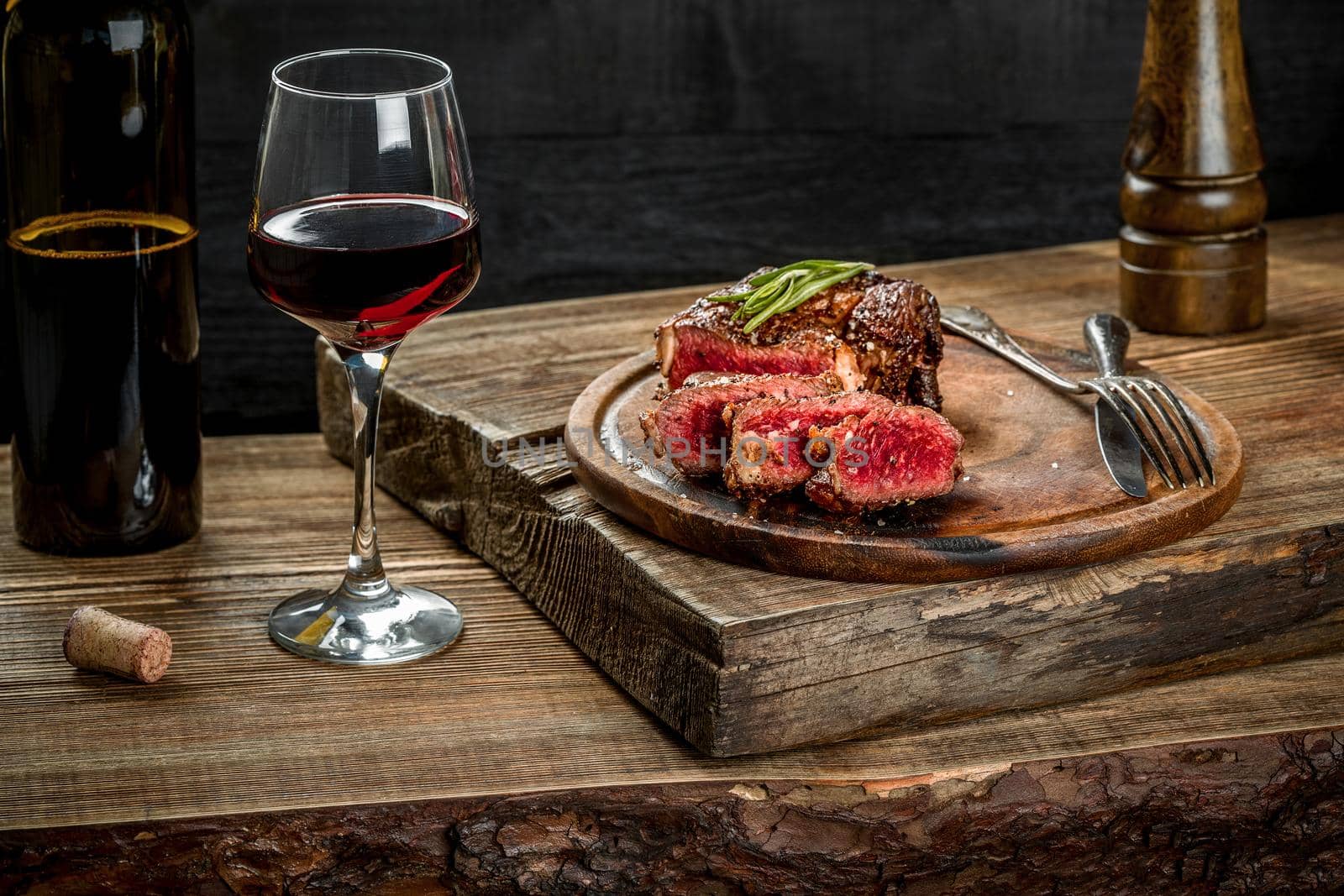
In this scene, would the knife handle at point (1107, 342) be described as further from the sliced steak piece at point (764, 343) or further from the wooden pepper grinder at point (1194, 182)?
the sliced steak piece at point (764, 343)

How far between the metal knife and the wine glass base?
766mm

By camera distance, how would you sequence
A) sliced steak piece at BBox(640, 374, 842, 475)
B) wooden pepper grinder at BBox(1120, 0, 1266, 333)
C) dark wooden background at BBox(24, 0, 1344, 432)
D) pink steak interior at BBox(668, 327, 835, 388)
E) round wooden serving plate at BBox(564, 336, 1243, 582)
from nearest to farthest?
round wooden serving plate at BBox(564, 336, 1243, 582) < sliced steak piece at BBox(640, 374, 842, 475) < pink steak interior at BBox(668, 327, 835, 388) < wooden pepper grinder at BBox(1120, 0, 1266, 333) < dark wooden background at BBox(24, 0, 1344, 432)

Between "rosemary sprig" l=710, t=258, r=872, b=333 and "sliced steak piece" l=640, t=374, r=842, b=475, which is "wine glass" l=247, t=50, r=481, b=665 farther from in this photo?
"rosemary sprig" l=710, t=258, r=872, b=333

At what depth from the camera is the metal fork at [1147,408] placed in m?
1.73

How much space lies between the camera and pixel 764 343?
186 centimetres

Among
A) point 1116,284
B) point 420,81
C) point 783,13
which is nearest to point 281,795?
point 420,81

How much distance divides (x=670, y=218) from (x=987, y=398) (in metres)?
1.42

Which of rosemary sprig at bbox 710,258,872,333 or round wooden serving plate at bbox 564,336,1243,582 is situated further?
rosemary sprig at bbox 710,258,872,333

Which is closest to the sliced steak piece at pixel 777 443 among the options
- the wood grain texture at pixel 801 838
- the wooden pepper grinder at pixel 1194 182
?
the wood grain texture at pixel 801 838

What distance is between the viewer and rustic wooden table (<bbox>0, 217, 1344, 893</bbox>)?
1.45 m

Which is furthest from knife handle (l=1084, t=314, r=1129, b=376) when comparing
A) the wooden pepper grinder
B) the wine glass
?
the wine glass

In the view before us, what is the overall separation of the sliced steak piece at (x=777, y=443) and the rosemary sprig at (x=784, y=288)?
0.77ft

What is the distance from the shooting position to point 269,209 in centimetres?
153

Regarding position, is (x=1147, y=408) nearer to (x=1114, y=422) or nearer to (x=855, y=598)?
(x=1114, y=422)
